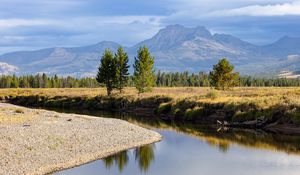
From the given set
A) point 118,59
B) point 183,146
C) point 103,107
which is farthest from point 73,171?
point 118,59

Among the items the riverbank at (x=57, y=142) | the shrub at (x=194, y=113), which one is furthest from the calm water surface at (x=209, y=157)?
the shrub at (x=194, y=113)

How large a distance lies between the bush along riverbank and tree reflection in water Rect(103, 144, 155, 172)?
2132cm

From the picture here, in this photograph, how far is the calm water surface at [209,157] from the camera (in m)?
36.9

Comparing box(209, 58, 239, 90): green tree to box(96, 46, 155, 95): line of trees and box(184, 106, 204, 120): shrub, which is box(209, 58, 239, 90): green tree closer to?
box(96, 46, 155, 95): line of trees

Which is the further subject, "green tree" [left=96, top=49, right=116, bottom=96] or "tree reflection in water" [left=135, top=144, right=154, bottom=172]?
"green tree" [left=96, top=49, right=116, bottom=96]

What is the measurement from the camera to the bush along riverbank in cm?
5987

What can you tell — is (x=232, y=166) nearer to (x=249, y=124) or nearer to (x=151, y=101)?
(x=249, y=124)

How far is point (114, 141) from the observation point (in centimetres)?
4812

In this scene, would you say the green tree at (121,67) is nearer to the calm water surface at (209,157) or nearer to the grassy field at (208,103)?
the grassy field at (208,103)

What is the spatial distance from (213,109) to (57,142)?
114ft

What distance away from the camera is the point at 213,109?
71.4 metres

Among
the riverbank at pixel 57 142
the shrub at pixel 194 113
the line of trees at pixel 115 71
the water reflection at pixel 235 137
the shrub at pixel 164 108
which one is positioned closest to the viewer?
the riverbank at pixel 57 142

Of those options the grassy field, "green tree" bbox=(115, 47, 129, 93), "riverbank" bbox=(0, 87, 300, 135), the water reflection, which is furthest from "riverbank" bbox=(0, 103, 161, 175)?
"green tree" bbox=(115, 47, 129, 93)

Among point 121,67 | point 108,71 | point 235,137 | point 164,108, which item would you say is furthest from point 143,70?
point 235,137
